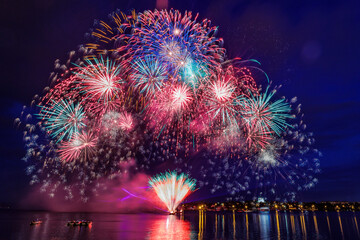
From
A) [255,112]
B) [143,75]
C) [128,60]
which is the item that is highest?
[128,60]

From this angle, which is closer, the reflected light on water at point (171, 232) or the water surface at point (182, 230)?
the reflected light on water at point (171, 232)

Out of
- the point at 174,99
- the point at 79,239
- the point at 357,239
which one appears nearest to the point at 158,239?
the point at 79,239

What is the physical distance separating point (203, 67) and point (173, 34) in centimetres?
450

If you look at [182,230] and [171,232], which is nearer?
[171,232]

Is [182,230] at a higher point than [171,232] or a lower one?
lower

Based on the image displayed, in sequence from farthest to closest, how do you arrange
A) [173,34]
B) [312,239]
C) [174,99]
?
[312,239]
[174,99]
[173,34]

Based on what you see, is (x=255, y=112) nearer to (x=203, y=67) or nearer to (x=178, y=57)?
→ (x=203, y=67)

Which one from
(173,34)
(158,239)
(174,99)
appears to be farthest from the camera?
(158,239)

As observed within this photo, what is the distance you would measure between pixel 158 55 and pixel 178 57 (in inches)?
75.7

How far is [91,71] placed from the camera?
77.5 feet

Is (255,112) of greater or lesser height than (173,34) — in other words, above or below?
below

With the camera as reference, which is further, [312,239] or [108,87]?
[312,239]

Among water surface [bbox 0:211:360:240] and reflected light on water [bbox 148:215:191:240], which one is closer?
reflected light on water [bbox 148:215:191:240]

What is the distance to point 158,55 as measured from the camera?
71.2ft
